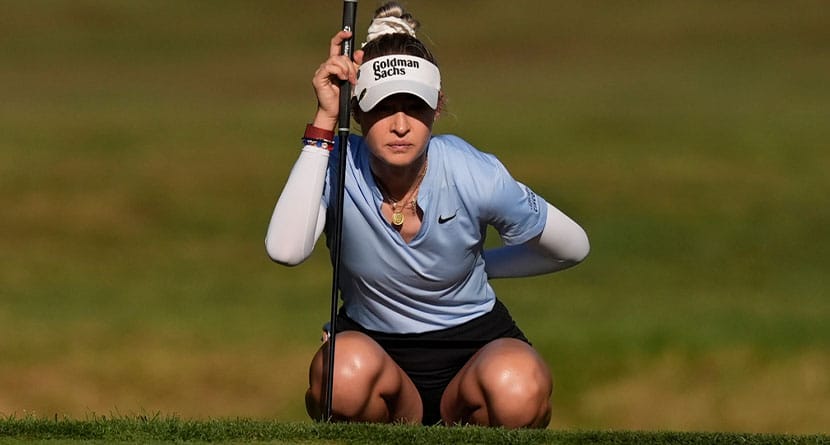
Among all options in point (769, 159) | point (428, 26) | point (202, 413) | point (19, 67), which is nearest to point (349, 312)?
point (202, 413)

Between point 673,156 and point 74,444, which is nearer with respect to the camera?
point 74,444

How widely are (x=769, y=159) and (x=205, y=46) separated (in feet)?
35.4

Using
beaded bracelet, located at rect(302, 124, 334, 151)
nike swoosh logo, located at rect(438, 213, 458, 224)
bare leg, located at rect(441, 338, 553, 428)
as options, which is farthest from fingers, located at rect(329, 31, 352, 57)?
bare leg, located at rect(441, 338, 553, 428)

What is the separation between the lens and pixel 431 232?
584 cm

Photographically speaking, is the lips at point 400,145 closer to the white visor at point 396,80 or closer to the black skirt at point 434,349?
the white visor at point 396,80

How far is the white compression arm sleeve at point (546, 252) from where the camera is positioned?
6059 millimetres

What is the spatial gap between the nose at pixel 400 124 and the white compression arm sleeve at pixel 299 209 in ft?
0.68

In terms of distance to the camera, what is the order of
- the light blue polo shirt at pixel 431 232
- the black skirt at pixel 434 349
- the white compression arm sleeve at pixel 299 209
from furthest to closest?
the black skirt at pixel 434 349 < the light blue polo shirt at pixel 431 232 < the white compression arm sleeve at pixel 299 209

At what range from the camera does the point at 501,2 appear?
2967 centimetres

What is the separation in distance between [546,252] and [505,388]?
55 cm

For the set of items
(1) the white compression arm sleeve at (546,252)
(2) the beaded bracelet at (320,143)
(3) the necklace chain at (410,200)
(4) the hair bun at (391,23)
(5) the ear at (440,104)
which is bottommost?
(1) the white compression arm sleeve at (546,252)

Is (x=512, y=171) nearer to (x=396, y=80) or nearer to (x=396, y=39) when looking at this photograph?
(x=396, y=39)

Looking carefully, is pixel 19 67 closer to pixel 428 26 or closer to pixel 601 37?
pixel 428 26

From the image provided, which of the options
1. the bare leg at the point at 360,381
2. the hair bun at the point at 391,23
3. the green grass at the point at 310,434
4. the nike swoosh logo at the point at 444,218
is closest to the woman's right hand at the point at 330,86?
the hair bun at the point at 391,23
